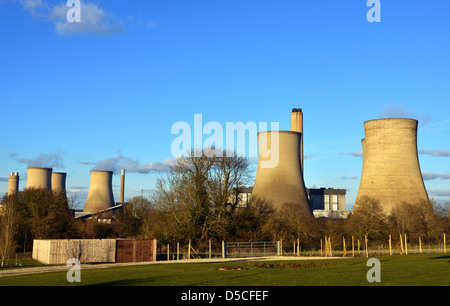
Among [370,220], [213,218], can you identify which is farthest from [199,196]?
[370,220]

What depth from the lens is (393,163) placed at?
43750 millimetres

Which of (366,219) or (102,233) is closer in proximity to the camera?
(366,219)

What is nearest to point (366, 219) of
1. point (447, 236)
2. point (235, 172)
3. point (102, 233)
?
point (447, 236)

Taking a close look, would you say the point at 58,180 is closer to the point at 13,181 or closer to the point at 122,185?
the point at 122,185

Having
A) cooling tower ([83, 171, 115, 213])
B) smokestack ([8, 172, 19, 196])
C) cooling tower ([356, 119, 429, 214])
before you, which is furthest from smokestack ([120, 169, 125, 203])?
cooling tower ([356, 119, 429, 214])

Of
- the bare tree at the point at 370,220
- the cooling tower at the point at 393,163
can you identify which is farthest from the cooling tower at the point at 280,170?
the cooling tower at the point at 393,163

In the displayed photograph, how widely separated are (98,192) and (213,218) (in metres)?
38.9

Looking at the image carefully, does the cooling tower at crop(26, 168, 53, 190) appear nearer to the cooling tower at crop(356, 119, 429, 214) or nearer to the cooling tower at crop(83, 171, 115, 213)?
the cooling tower at crop(83, 171, 115, 213)

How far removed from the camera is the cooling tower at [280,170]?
48312mm

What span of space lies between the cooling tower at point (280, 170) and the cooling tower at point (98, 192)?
1147 inches
